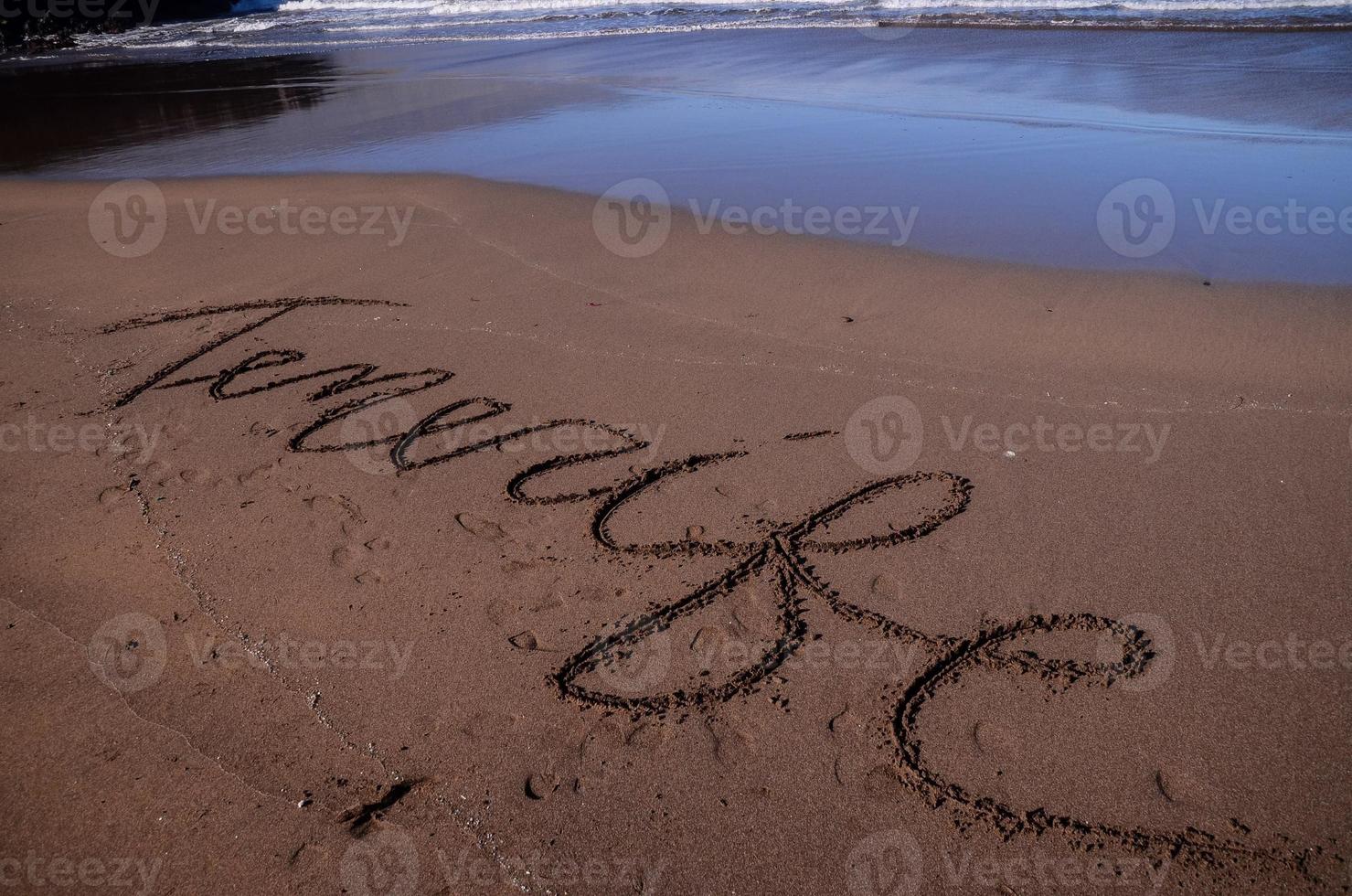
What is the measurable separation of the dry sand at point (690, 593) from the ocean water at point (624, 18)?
1171cm

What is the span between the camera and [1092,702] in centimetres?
269

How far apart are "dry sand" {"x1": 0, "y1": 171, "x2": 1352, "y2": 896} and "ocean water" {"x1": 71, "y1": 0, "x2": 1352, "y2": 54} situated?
1171cm

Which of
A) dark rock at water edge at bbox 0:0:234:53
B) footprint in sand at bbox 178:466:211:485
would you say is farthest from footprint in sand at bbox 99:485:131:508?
dark rock at water edge at bbox 0:0:234:53

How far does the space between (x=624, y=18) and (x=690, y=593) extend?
17526 mm

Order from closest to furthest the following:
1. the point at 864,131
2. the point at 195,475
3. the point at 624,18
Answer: the point at 195,475
the point at 864,131
the point at 624,18

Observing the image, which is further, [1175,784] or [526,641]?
[526,641]

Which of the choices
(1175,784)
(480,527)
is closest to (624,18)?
(480,527)

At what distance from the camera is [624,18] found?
715 inches

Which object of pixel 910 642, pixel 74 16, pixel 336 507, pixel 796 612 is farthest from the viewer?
pixel 74 16

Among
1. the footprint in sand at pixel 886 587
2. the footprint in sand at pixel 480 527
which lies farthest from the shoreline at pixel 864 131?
the footprint in sand at pixel 480 527

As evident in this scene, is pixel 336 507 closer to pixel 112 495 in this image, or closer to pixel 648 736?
pixel 112 495

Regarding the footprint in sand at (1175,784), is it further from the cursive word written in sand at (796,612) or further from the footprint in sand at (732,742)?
the footprint in sand at (732,742)

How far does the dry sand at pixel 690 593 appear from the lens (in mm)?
2359

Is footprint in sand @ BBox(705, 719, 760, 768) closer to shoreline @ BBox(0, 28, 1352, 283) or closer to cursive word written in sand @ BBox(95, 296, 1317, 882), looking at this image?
cursive word written in sand @ BBox(95, 296, 1317, 882)
